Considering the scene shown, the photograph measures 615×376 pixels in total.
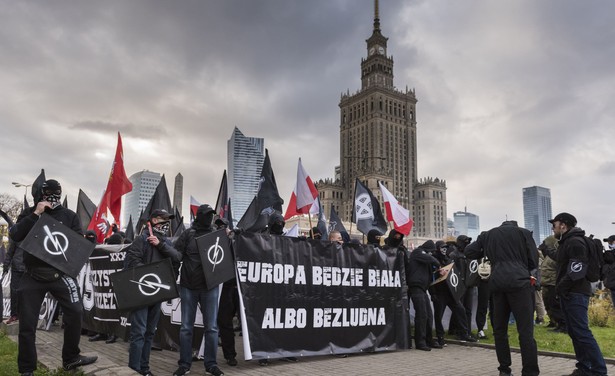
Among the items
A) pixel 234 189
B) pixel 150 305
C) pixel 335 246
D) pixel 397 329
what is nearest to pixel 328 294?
pixel 335 246

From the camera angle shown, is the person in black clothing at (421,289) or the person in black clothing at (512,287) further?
the person in black clothing at (421,289)

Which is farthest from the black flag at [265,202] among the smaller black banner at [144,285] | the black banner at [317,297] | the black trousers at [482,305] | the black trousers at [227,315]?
the black trousers at [482,305]

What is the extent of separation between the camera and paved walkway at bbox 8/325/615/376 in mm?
7000

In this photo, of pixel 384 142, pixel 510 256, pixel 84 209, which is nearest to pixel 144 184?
pixel 84 209

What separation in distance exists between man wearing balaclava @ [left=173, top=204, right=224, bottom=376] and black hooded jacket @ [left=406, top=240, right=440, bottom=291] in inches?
167

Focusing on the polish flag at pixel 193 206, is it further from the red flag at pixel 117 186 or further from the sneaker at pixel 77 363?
the sneaker at pixel 77 363

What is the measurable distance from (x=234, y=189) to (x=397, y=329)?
170976 mm

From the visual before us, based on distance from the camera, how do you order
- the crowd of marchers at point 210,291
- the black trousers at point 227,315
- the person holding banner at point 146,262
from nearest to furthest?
the crowd of marchers at point 210,291 → the person holding banner at point 146,262 → the black trousers at point 227,315

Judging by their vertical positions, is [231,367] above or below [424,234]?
below

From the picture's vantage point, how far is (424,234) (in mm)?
161750

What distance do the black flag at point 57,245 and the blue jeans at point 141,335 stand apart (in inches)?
42.6

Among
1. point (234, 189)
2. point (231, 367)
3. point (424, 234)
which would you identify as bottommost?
point (231, 367)

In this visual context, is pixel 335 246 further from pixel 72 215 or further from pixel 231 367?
pixel 72 215

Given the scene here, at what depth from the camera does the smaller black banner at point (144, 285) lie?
6203 mm
